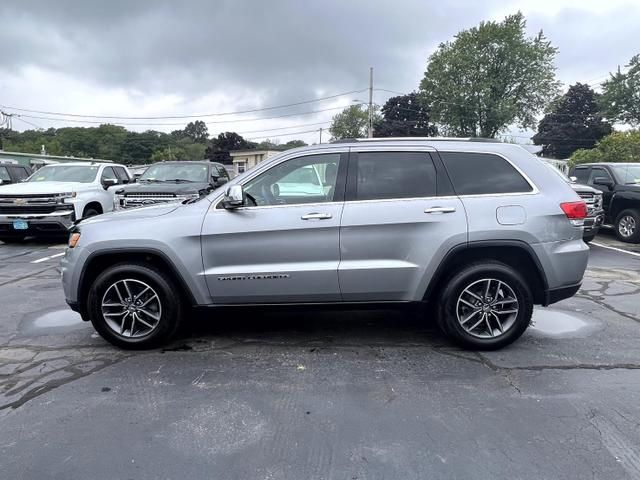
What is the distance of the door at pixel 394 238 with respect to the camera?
406cm

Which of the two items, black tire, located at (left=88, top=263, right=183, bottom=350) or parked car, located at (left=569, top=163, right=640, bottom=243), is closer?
black tire, located at (left=88, top=263, right=183, bottom=350)

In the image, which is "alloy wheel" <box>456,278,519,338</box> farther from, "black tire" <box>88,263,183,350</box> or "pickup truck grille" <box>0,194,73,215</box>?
"pickup truck grille" <box>0,194,73,215</box>

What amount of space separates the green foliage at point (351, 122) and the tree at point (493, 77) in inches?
1582

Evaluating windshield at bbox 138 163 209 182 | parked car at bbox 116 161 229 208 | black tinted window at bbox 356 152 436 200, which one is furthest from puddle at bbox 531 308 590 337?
windshield at bbox 138 163 209 182

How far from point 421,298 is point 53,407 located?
3.00m

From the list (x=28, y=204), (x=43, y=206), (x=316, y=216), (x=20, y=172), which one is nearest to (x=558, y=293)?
(x=316, y=216)

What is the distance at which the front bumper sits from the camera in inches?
395

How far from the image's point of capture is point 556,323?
510cm

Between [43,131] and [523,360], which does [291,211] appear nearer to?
[523,360]

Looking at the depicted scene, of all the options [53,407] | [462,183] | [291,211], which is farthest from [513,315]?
[53,407]

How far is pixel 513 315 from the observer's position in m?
4.21

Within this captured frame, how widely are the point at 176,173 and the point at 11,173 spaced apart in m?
8.56

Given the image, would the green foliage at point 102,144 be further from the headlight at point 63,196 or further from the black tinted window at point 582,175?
the black tinted window at point 582,175

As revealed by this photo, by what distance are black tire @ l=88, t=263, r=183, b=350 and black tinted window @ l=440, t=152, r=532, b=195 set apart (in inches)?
108
